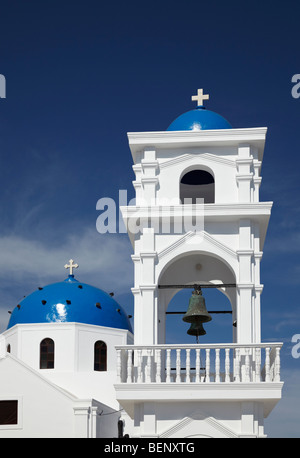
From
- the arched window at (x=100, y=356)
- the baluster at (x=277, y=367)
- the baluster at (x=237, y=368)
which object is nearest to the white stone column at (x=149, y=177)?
the baluster at (x=237, y=368)

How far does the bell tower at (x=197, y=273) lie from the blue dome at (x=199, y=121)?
0.03m

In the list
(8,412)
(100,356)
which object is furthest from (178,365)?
(100,356)

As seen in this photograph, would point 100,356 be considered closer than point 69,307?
No

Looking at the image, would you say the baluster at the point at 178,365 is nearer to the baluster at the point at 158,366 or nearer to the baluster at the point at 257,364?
the baluster at the point at 158,366

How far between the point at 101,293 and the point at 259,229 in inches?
796

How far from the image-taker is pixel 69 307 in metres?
37.8

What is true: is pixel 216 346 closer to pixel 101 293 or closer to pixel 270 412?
pixel 270 412

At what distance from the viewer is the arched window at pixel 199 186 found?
21.9 m

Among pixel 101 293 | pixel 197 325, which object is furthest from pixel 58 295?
pixel 197 325

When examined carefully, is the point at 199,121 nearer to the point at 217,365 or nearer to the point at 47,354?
the point at 217,365

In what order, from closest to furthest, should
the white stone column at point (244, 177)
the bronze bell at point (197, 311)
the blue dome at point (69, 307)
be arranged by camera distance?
the bronze bell at point (197, 311) → the white stone column at point (244, 177) → the blue dome at point (69, 307)

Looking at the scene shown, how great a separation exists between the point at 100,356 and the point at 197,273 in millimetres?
17878

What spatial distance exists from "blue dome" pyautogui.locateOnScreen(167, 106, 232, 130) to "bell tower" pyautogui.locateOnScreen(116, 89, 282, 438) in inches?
1.1

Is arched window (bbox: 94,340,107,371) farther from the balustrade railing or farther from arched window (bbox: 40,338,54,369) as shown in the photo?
the balustrade railing
